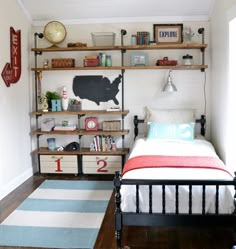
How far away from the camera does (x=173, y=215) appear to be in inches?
114

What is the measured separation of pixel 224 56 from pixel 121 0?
5.29 feet

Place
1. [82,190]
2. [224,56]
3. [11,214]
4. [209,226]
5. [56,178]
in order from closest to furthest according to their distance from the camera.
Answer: [209,226] < [11,214] < [224,56] < [82,190] < [56,178]

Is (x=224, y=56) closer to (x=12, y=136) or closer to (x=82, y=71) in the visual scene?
(x=82, y=71)

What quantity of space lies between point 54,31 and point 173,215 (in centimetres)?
328

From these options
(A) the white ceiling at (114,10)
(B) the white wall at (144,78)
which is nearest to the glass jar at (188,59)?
→ (B) the white wall at (144,78)

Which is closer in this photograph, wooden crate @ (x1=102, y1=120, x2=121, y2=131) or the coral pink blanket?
the coral pink blanket

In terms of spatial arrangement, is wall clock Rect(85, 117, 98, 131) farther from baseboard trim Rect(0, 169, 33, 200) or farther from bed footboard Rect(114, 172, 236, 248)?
bed footboard Rect(114, 172, 236, 248)

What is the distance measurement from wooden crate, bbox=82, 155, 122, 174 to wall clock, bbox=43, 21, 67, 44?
69.9 inches

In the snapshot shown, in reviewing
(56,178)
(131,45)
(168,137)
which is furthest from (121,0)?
(56,178)

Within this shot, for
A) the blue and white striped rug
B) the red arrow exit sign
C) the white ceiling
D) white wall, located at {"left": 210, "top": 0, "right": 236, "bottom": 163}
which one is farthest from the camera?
the white ceiling

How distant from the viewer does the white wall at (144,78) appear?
515 centimetres

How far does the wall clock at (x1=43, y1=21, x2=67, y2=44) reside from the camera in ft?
16.5

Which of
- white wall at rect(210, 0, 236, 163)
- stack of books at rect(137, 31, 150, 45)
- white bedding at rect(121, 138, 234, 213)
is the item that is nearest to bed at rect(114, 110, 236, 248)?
white bedding at rect(121, 138, 234, 213)

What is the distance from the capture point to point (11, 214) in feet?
12.1
